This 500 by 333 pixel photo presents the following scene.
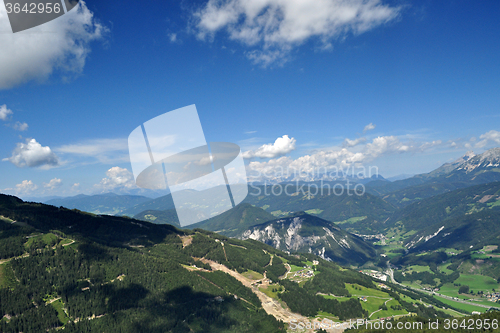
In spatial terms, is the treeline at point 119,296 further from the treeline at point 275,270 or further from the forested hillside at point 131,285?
the treeline at point 275,270

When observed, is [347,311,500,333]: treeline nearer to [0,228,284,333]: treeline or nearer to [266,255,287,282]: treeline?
[0,228,284,333]: treeline

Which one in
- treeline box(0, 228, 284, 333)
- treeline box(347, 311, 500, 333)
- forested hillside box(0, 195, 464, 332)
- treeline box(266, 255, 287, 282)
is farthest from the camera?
treeline box(266, 255, 287, 282)

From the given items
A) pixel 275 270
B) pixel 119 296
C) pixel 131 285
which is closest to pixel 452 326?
pixel 275 270

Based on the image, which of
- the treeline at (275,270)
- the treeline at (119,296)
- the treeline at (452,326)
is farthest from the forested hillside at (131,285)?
the treeline at (452,326)

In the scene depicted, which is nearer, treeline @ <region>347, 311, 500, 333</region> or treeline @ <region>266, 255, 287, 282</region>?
treeline @ <region>347, 311, 500, 333</region>

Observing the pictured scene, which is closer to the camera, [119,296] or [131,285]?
[119,296]

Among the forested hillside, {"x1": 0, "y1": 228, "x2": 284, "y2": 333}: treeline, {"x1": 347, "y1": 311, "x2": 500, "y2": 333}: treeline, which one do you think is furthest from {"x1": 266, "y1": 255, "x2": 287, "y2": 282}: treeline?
{"x1": 347, "y1": 311, "x2": 500, "y2": 333}: treeline

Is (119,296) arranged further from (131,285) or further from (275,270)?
(275,270)

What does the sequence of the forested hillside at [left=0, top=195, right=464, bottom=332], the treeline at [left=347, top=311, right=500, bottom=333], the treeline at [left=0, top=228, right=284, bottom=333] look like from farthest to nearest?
the forested hillside at [left=0, top=195, right=464, bottom=332], the treeline at [left=347, top=311, right=500, bottom=333], the treeline at [left=0, top=228, right=284, bottom=333]

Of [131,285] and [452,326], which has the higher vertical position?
[131,285]

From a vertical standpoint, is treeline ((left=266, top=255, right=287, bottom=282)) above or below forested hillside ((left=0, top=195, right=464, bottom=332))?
below

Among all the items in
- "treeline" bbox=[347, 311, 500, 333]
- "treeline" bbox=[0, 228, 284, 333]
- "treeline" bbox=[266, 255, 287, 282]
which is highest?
"treeline" bbox=[0, 228, 284, 333]
